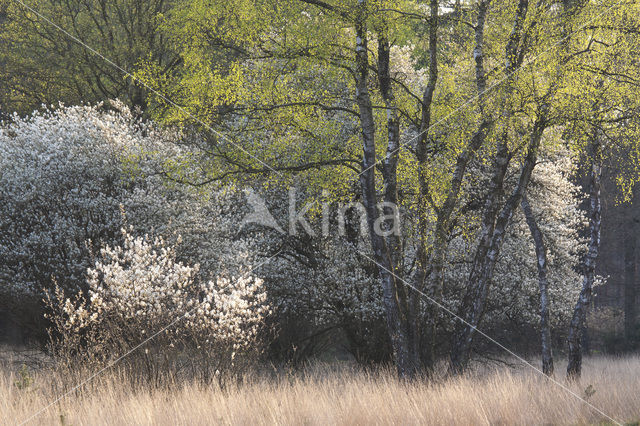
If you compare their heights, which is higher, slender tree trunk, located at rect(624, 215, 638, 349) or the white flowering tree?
the white flowering tree

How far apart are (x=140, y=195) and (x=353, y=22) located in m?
7.30

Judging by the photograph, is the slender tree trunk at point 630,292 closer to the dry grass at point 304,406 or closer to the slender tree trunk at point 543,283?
the slender tree trunk at point 543,283

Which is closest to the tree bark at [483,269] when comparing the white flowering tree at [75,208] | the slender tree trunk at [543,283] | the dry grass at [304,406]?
the slender tree trunk at [543,283]

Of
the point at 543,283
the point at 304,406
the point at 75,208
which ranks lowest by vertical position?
the point at 304,406

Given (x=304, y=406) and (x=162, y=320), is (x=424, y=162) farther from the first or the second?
(x=304, y=406)

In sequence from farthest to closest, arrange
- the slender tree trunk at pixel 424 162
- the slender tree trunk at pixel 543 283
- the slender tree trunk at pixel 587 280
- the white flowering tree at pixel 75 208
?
the white flowering tree at pixel 75 208, the slender tree trunk at pixel 543 283, the slender tree trunk at pixel 587 280, the slender tree trunk at pixel 424 162

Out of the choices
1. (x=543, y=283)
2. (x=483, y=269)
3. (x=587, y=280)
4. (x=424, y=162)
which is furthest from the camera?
(x=543, y=283)

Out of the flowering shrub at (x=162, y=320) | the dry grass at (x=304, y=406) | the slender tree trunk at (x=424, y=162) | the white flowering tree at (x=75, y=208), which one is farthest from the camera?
the white flowering tree at (x=75, y=208)

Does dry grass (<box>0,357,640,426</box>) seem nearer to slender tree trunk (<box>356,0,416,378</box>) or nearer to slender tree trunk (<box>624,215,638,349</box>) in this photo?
slender tree trunk (<box>356,0,416,378</box>)

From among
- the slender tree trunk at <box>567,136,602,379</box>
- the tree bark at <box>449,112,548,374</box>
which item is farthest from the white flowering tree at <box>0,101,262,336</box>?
the slender tree trunk at <box>567,136,602,379</box>

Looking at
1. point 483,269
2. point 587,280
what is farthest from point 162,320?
point 587,280

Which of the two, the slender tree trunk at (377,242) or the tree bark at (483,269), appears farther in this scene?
the tree bark at (483,269)

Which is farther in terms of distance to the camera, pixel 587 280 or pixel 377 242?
pixel 587 280

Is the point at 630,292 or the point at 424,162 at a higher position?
the point at 424,162
